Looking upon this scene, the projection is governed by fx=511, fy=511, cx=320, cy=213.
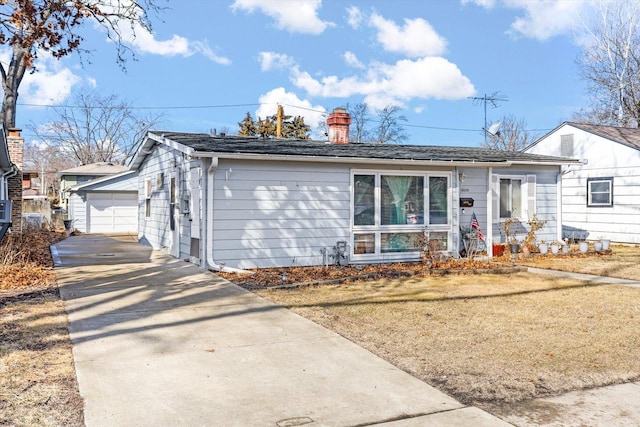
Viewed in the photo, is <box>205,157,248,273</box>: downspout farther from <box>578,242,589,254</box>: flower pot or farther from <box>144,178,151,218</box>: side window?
<box>578,242,589,254</box>: flower pot

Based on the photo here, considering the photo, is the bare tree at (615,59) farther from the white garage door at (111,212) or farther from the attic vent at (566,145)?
the white garage door at (111,212)

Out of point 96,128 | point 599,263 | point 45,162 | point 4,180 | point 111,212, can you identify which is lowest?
point 599,263

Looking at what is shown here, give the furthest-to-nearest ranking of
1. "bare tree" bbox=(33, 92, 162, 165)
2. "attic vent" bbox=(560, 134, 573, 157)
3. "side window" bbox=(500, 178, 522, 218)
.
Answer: "bare tree" bbox=(33, 92, 162, 165), "attic vent" bbox=(560, 134, 573, 157), "side window" bbox=(500, 178, 522, 218)

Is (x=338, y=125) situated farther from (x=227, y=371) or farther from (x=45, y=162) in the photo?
(x=45, y=162)

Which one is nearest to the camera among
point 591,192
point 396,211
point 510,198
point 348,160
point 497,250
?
point 348,160

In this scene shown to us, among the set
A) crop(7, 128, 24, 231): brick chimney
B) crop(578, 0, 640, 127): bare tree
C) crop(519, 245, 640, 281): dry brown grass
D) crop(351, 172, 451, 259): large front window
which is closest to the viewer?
crop(519, 245, 640, 281): dry brown grass

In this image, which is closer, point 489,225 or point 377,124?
point 489,225

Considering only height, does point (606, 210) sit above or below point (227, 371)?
above

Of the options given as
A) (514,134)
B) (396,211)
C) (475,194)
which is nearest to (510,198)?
(475,194)

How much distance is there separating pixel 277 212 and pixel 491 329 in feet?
18.5

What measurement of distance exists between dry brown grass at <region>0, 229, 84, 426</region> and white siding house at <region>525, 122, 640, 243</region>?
13379 mm

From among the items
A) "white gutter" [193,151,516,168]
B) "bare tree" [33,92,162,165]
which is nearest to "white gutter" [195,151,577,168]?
"white gutter" [193,151,516,168]

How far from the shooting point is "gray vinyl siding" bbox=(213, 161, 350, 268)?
10.0 meters

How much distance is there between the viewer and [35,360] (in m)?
4.33
